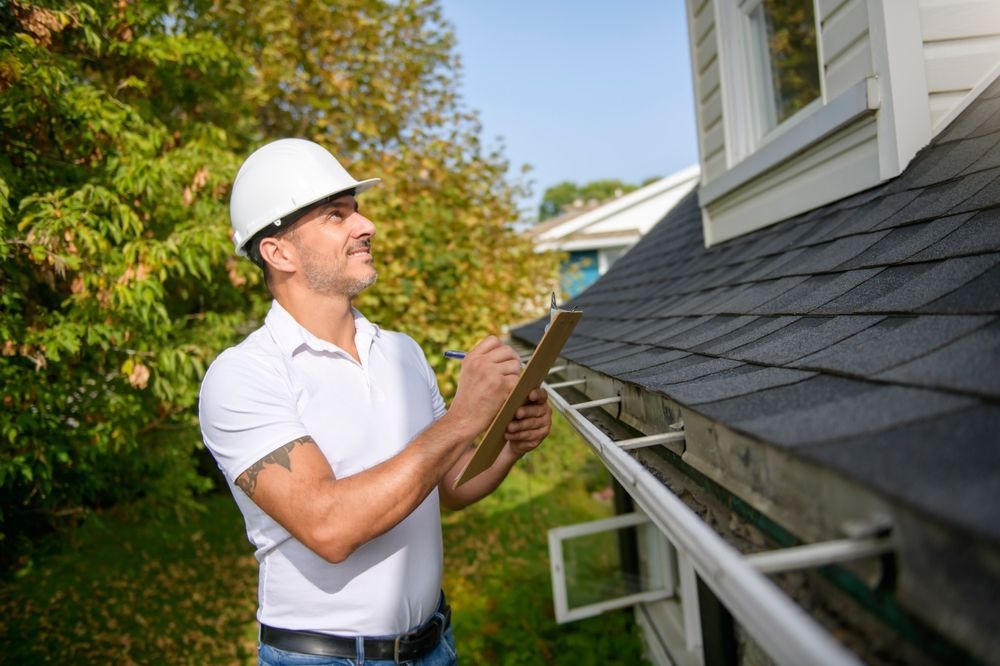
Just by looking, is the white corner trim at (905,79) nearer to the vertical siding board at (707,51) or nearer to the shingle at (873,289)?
the shingle at (873,289)

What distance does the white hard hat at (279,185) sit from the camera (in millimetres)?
2088

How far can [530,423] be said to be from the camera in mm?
1968

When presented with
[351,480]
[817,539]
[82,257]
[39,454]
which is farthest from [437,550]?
[82,257]

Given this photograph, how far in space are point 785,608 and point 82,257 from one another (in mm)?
4286

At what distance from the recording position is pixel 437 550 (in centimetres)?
199

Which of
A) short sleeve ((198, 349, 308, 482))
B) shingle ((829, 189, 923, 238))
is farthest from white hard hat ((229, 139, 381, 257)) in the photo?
shingle ((829, 189, 923, 238))

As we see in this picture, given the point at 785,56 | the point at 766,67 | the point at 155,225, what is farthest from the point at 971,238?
the point at 155,225

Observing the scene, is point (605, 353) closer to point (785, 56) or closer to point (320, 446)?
point (320, 446)

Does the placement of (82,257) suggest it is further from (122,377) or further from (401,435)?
(401,435)

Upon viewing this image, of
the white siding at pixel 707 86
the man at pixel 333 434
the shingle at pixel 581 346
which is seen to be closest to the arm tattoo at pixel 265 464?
the man at pixel 333 434

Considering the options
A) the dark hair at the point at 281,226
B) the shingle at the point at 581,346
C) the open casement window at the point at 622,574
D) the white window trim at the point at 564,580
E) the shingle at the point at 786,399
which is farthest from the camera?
the white window trim at the point at 564,580

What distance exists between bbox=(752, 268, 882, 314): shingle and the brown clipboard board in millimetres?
770

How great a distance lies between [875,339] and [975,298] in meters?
0.18

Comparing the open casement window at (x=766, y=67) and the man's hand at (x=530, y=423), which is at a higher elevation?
the open casement window at (x=766, y=67)
